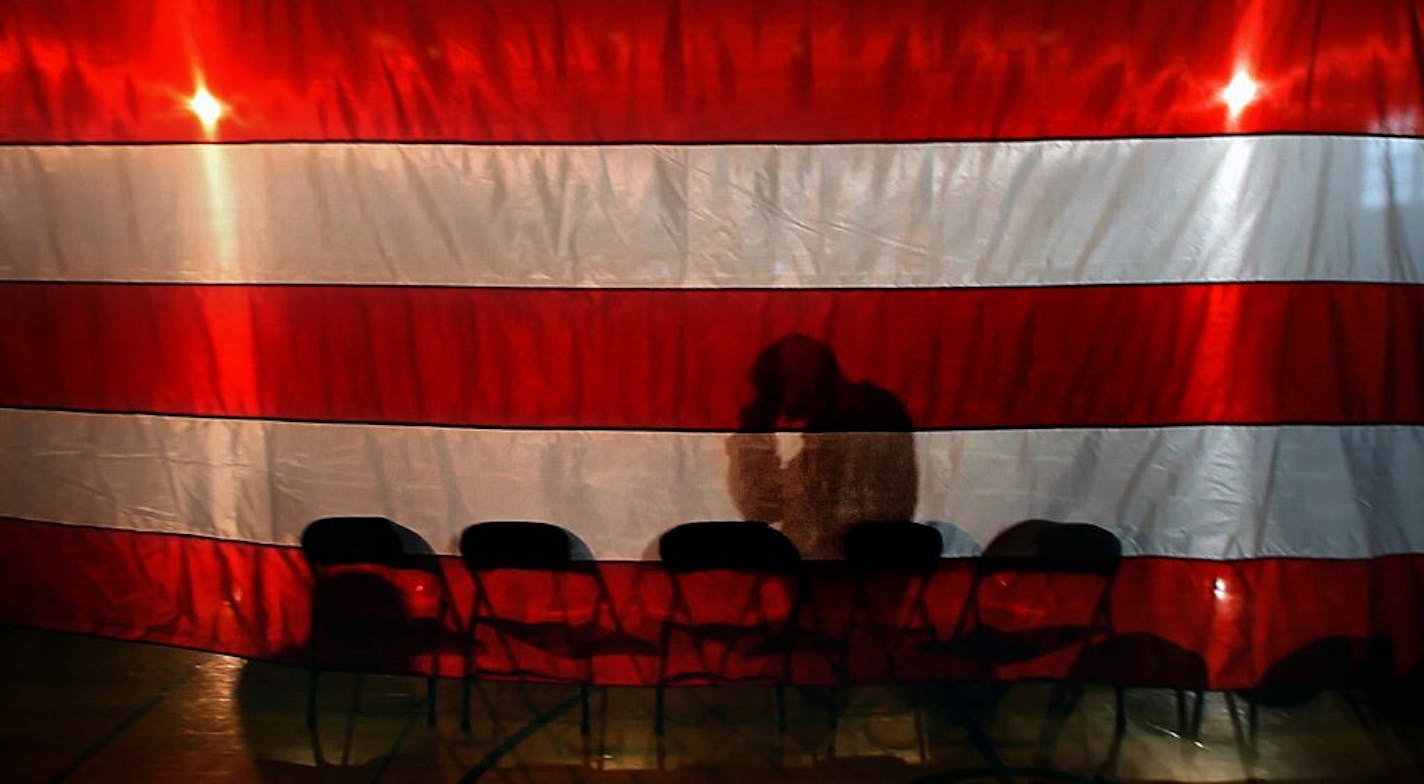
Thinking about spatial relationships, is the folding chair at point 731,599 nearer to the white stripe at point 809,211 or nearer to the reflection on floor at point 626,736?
the reflection on floor at point 626,736

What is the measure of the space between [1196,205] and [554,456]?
1.58 metres

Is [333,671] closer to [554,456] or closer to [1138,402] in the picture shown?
[554,456]

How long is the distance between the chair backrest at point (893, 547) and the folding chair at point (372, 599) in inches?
40.3

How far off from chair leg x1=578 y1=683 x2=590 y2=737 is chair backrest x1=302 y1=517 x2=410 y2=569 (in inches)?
21.6

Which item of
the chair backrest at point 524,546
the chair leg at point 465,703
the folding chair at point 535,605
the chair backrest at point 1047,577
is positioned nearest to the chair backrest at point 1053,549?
the chair backrest at point 1047,577

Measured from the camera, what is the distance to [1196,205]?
1980 millimetres

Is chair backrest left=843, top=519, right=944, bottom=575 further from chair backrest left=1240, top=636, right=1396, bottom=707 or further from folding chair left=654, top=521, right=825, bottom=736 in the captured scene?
chair backrest left=1240, top=636, right=1396, bottom=707

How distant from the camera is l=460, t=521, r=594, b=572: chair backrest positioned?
7.09ft

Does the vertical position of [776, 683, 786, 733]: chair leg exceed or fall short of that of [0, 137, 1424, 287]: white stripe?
it falls short

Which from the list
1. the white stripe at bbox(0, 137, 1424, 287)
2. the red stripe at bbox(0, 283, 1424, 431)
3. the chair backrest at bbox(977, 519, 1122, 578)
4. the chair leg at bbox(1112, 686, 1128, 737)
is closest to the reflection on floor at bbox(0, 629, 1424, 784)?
the chair leg at bbox(1112, 686, 1128, 737)

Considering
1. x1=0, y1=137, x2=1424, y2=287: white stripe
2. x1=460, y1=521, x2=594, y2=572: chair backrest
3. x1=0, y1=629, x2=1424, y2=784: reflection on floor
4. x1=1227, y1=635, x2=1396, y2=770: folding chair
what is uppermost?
x1=0, y1=137, x2=1424, y2=287: white stripe

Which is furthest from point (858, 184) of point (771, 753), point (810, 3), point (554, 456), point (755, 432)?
point (771, 753)

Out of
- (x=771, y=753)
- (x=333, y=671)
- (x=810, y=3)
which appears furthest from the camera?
(x=333, y=671)

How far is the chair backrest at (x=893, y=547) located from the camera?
6.95ft
